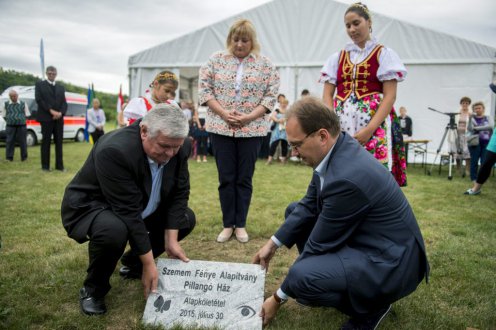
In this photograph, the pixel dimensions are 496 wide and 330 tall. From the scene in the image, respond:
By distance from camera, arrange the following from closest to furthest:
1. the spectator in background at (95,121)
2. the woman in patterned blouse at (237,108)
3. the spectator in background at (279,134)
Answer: the woman in patterned blouse at (237,108) < the spectator in background at (279,134) < the spectator in background at (95,121)

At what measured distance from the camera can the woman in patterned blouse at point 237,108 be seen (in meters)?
3.52

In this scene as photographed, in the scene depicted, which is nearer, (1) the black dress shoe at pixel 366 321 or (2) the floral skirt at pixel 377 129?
(1) the black dress shoe at pixel 366 321

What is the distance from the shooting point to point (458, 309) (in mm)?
2332

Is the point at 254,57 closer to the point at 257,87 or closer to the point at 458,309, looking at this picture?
the point at 257,87

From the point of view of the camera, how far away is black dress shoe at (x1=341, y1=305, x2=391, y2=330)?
2004 millimetres

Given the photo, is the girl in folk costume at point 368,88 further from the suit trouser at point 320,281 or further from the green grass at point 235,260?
the suit trouser at point 320,281

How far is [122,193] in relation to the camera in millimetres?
2090

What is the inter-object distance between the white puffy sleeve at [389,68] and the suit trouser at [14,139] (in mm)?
10018

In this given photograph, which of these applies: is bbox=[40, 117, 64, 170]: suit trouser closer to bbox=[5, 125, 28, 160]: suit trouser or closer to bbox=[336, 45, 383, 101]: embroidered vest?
bbox=[5, 125, 28, 160]: suit trouser

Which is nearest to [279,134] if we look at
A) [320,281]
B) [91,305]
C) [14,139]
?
[14,139]

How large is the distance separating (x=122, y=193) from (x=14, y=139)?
33.3 ft

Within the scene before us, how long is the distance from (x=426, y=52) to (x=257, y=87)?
9.01 meters

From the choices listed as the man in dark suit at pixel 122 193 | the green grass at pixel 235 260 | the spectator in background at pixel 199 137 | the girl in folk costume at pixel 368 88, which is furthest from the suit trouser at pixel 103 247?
the spectator in background at pixel 199 137

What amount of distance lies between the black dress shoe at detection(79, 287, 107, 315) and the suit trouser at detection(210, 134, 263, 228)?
1.56 m
